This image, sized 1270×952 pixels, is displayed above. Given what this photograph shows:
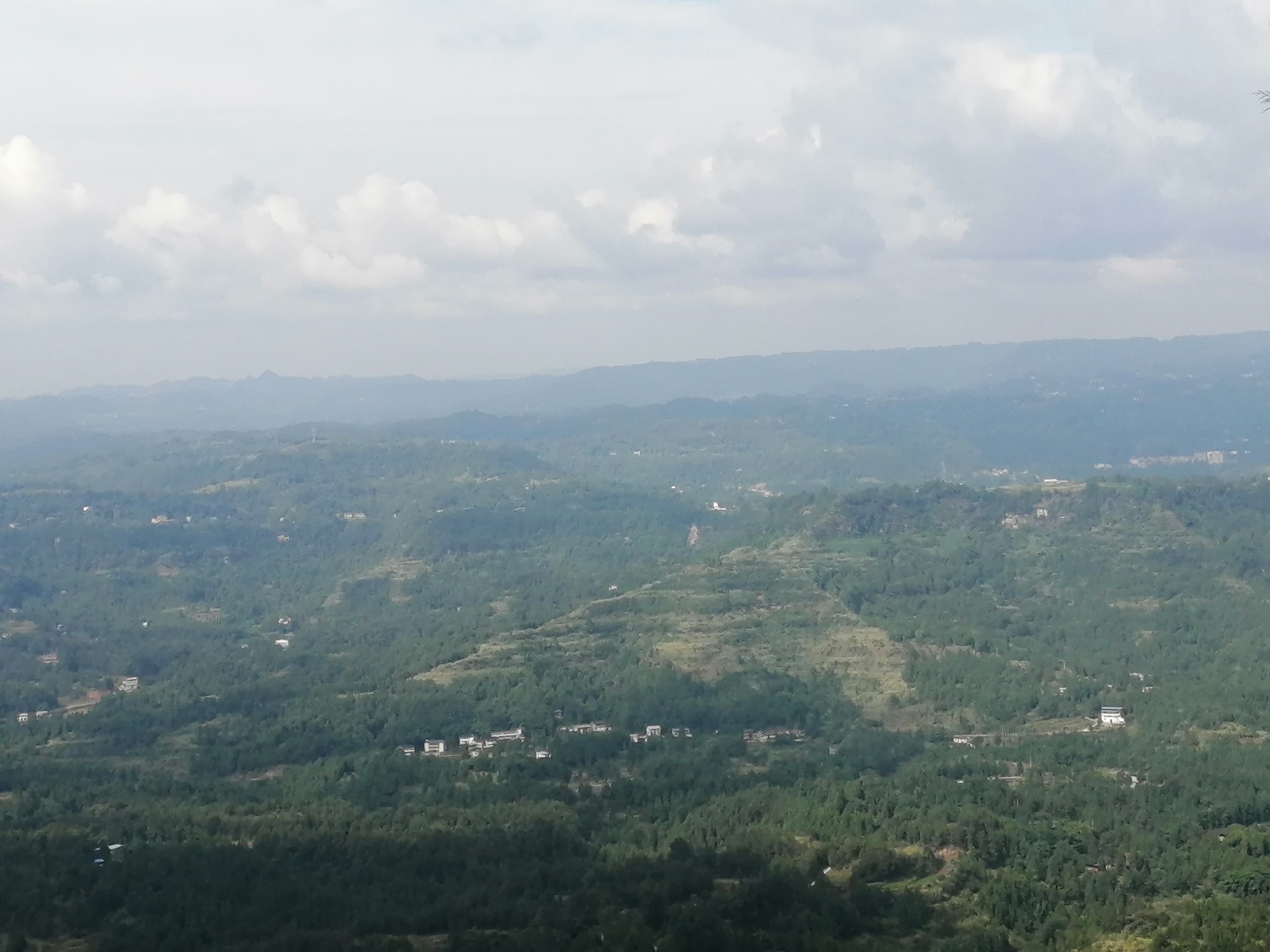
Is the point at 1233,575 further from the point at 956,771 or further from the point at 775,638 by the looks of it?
the point at 956,771

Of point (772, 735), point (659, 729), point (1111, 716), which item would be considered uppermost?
point (659, 729)

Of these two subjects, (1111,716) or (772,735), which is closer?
(1111,716)

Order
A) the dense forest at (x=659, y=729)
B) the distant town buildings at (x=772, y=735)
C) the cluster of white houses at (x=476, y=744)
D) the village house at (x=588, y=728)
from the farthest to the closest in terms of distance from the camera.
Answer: the distant town buildings at (x=772, y=735) → the village house at (x=588, y=728) → the cluster of white houses at (x=476, y=744) → the dense forest at (x=659, y=729)

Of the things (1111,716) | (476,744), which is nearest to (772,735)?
(476,744)

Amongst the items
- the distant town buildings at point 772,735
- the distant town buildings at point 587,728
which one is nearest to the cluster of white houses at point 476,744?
the distant town buildings at point 587,728

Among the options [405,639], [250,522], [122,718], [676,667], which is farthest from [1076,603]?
[250,522]

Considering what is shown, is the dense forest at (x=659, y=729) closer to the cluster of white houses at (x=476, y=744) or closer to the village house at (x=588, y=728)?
the cluster of white houses at (x=476, y=744)

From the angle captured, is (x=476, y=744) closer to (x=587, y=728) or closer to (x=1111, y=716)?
(x=587, y=728)
